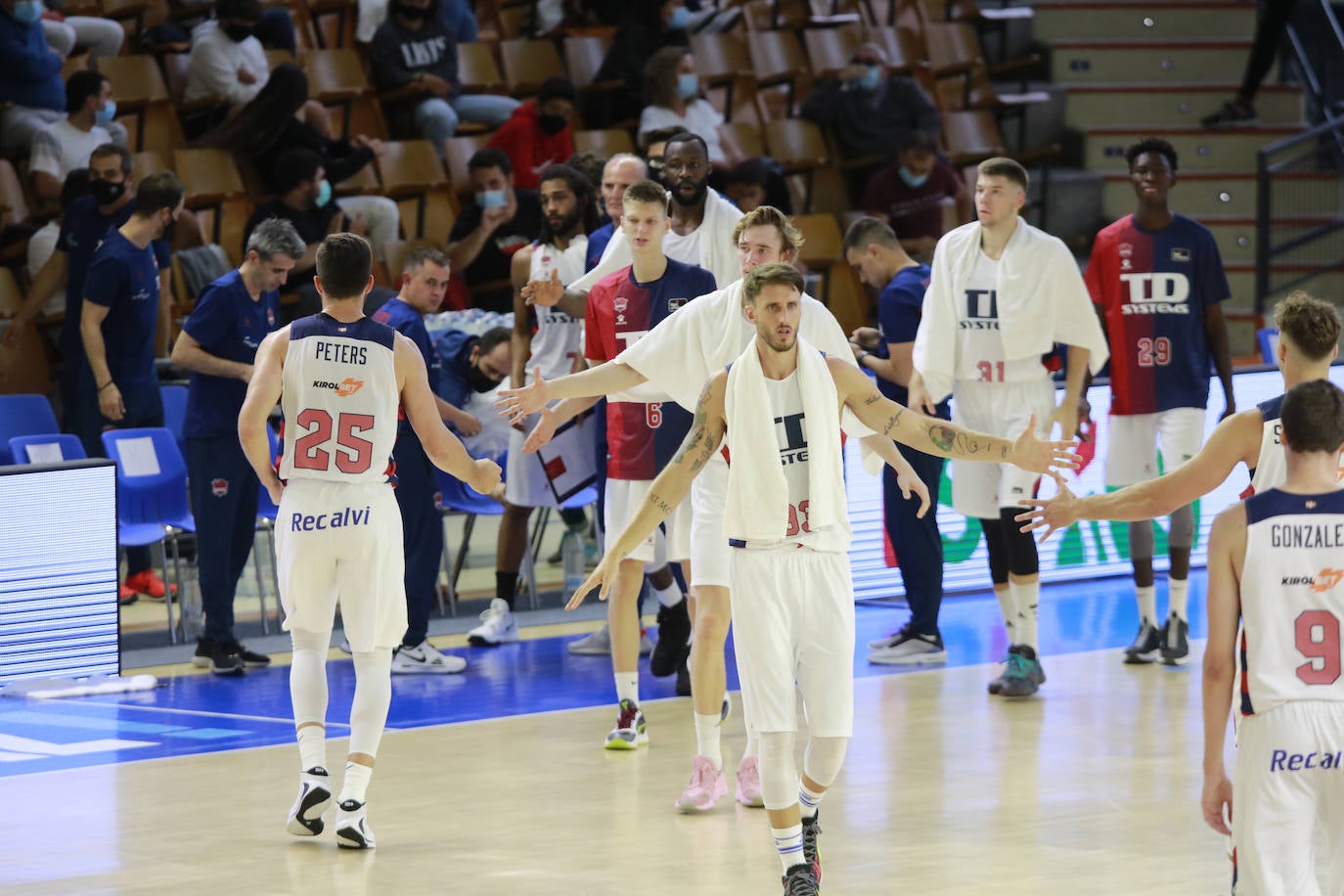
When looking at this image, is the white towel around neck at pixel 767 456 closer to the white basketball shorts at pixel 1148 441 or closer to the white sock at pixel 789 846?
the white sock at pixel 789 846

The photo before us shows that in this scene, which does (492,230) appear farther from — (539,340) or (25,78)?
(25,78)

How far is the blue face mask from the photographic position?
1115cm

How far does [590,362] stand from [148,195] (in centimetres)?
307

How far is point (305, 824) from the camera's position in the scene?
235 inches

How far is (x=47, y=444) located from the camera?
9.40m

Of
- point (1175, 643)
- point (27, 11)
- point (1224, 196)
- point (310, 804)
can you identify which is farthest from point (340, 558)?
point (1224, 196)

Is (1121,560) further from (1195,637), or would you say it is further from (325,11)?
(325,11)

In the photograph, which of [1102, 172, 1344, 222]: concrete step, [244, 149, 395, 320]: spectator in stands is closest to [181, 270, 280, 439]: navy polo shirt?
[244, 149, 395, 320]: spectator in stands

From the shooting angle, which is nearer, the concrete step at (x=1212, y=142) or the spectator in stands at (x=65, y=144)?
the spectator in stands at (x=65, y=144)

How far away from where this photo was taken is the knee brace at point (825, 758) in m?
5.23

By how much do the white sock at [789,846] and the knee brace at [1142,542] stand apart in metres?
A: 4.28

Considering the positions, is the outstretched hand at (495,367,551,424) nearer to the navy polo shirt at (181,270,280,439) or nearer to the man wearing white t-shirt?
the navy polo shirt at (181,270,280,439)

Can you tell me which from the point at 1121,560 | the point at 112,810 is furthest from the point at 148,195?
the point at 1121,560

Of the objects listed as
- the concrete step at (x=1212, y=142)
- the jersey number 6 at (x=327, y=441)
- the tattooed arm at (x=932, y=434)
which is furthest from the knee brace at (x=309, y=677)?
the concrete step at (x=1212, y=142)
